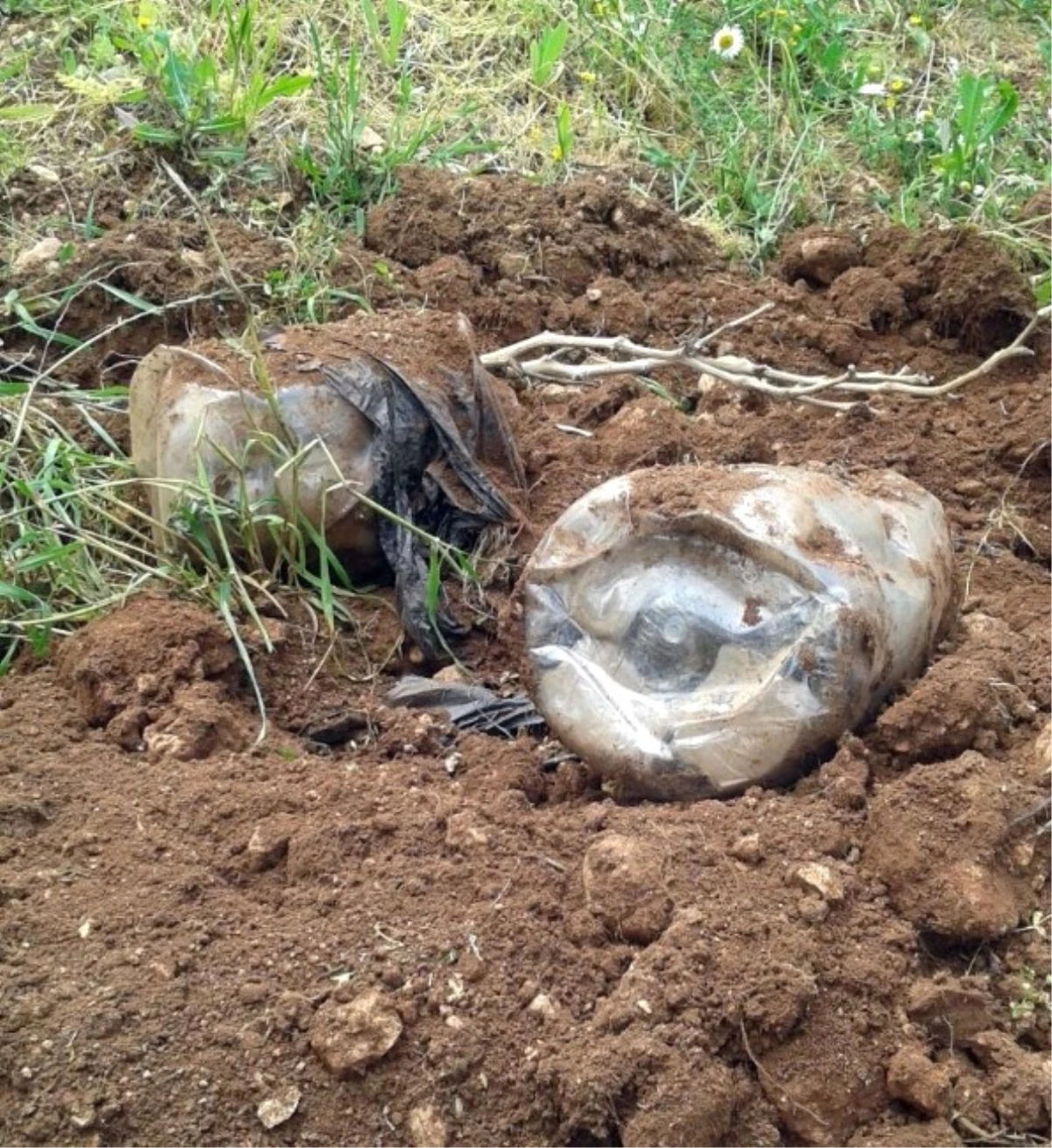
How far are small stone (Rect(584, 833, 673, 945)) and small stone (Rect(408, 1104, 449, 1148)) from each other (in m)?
0.32

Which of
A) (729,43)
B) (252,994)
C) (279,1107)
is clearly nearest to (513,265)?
(729,43)

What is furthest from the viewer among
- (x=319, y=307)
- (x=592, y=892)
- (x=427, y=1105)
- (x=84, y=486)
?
(x=319, y=307)

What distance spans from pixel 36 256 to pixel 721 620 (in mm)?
2065

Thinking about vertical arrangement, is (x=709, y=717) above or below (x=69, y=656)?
above

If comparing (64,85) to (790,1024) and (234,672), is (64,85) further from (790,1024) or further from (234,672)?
Result: (790,1024)

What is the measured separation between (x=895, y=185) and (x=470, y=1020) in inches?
118

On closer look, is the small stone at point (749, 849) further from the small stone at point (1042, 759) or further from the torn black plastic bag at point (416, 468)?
the torn black plastic bag at point (416, 468)

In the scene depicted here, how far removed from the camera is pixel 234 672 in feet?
8.23

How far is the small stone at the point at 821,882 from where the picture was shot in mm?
1919

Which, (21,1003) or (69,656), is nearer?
(21,1003)

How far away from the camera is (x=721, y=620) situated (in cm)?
223

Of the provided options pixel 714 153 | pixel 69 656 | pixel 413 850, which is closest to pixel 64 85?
pixel 714 153

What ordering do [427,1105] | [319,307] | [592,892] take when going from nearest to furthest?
[427,1105] < [592,892] < [319,307]

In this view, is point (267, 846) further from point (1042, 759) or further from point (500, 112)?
point (500, 112)
